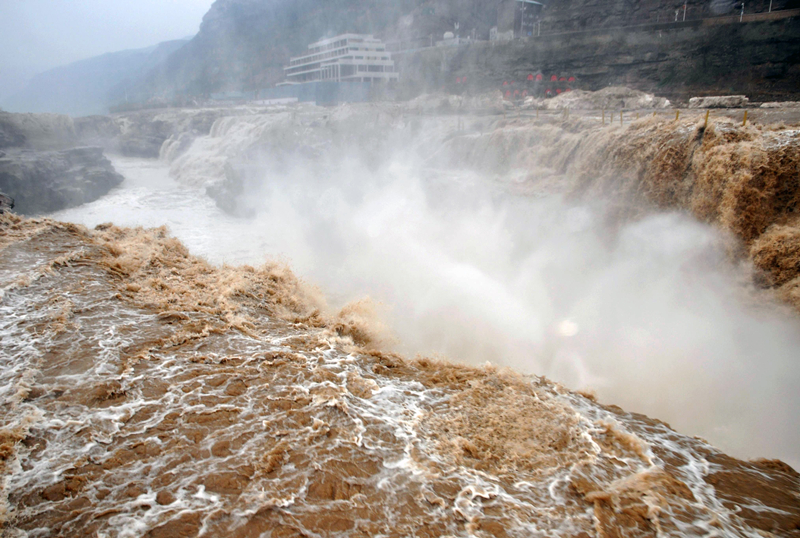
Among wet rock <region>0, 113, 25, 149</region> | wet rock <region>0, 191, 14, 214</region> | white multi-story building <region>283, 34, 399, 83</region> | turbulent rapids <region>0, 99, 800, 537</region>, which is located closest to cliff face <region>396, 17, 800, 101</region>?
turbulent rapids <region>0, 99, 800, 537</region>

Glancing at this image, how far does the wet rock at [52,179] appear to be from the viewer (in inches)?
632

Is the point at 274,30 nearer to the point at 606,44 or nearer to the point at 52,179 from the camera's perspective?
the point at 52,179

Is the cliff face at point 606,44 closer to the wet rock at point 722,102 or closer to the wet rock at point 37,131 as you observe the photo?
the wet rock at point 722,102

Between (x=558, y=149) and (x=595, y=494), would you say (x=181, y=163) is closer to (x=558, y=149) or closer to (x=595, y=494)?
(x=558, y=149)

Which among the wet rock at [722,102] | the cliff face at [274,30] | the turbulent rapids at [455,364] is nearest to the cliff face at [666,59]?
the wet rock at [722,102]

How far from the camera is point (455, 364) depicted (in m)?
5.16

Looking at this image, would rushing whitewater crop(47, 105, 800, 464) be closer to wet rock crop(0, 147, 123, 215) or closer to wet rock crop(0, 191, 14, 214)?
wet rock crop(0, 147, 123, 215)

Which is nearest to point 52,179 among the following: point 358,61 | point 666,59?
point 358,61

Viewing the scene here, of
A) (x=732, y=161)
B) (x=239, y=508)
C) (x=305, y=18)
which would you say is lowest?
(x=239, y=508)

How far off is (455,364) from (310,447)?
218cm

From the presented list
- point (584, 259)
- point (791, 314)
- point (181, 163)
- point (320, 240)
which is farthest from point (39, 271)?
point (181, 163)

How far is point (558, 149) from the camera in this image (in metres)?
11.7

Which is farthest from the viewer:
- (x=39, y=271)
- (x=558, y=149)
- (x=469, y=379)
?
(x=558, y=149)

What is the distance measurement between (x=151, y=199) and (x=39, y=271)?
13.6m
